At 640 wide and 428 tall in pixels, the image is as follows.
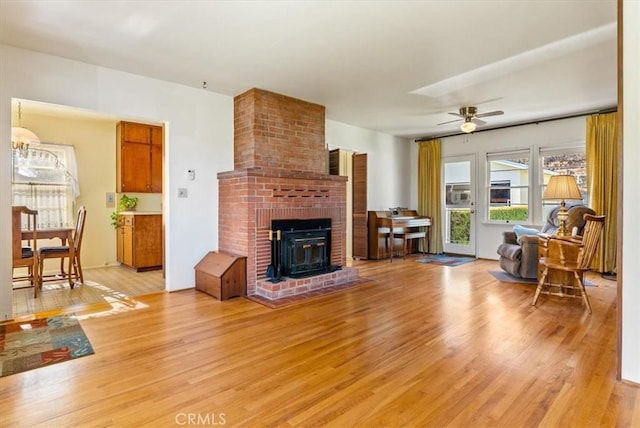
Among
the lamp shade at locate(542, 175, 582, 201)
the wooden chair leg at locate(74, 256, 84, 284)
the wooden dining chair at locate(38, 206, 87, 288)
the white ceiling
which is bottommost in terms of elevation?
the wooden chair leg at locate(74, 256, 84, 284)

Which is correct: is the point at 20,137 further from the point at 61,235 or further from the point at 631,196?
the point at 631,196

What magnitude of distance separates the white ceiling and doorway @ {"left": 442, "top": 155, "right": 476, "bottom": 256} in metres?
2.35

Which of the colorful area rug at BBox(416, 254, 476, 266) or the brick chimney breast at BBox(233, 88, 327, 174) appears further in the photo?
the colorful area rug at BBox(416, 254, 476, 266)

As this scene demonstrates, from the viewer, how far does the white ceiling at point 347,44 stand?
2.49 meters

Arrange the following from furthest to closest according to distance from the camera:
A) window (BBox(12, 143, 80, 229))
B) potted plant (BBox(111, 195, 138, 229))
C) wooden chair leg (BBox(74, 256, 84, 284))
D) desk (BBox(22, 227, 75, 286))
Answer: potted plant (BBox(111, 195, 138, 229)) < window (BBox(12, 143, 80, 229)) < wooden chair leg (BBox(74, 256, 84, 284)) < desk (BBox(22, 227, 75, 286))

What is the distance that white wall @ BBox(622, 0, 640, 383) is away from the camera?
1.96 meters

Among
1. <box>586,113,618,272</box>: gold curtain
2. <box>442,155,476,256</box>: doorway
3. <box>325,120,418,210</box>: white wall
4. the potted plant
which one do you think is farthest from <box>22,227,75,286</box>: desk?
<box>586,113,618,272</box>: gold curtain

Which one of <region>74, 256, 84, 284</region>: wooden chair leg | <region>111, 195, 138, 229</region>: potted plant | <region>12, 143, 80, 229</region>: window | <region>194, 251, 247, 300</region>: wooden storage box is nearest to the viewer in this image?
<region>194, 251, 247, 300</region>: wooden storage box

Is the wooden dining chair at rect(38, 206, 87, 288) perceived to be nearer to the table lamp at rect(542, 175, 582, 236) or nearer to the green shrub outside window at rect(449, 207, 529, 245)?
the table lamp at rect(542, 175, 582, 236)

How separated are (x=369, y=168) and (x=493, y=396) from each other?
17.1 ft

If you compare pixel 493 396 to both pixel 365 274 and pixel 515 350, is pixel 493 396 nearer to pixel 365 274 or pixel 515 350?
pixel 515 350

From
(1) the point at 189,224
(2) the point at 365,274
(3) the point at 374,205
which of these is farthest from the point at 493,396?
(3) the point at 374,205

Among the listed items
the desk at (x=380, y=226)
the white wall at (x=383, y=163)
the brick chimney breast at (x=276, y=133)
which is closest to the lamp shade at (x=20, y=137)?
the brick chimney breast at (x=276, y=133)

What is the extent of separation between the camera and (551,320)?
3033mm
